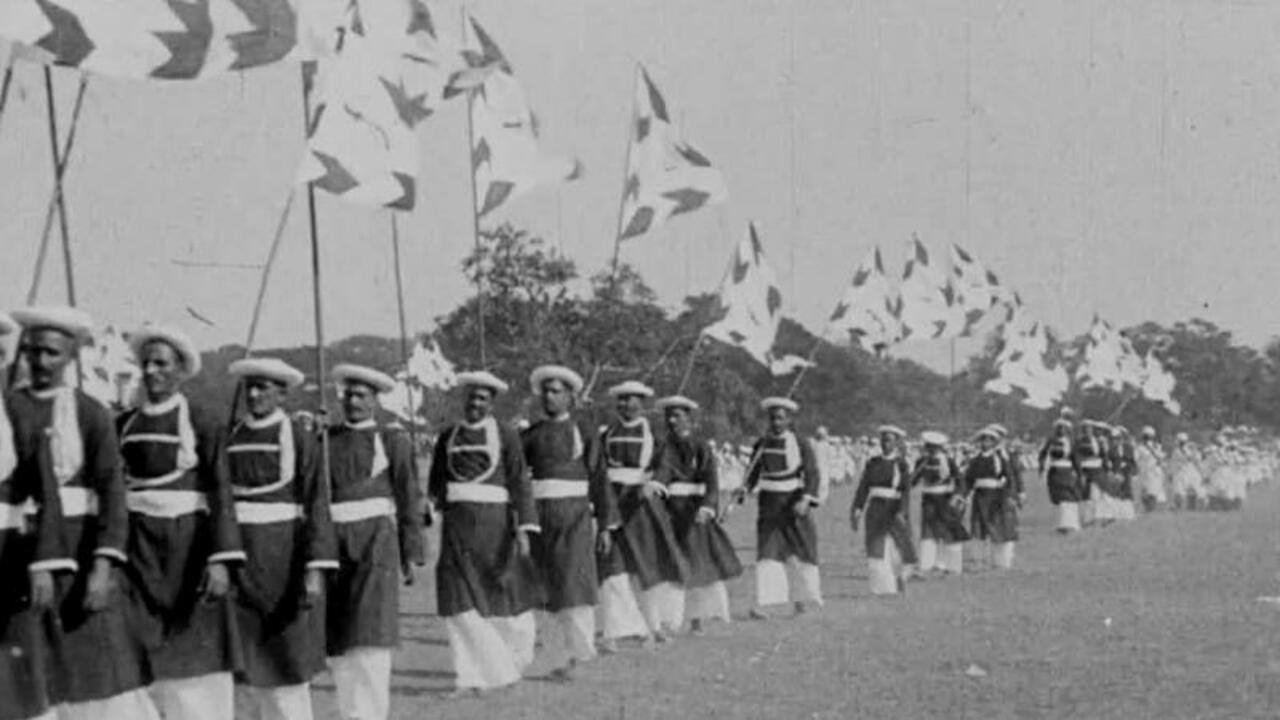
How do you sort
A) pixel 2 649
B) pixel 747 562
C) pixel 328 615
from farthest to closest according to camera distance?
pixel 747 562
pixel 328 615
pixel 2 649

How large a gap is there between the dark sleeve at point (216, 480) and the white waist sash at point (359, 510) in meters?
1.85

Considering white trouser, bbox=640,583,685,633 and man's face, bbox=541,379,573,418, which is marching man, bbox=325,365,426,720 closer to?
man's face, bbox=541,379,573,418

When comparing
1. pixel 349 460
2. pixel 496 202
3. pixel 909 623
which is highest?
pixel 496 202

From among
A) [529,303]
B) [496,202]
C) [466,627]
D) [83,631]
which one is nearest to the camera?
[83,631]

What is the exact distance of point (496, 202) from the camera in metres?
14.3

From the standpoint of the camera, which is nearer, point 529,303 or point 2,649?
point 2,649

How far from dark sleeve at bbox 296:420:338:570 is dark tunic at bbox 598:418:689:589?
5050 mm

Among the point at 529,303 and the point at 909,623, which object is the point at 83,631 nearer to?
the point at 909,623

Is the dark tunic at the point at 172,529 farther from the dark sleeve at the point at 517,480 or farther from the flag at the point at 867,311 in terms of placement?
the flag at the point at 867,311

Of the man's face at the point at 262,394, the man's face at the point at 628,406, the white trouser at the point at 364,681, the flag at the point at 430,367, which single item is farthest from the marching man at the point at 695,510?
the flag at the point at 430,367

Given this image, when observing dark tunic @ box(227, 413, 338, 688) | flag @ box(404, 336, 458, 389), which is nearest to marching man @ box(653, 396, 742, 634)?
dark tunic @ box(227, 413, 338, 688)

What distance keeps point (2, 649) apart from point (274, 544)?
7.39 ft

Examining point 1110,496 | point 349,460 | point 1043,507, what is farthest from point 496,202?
point 1043,507

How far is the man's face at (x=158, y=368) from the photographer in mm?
8258
